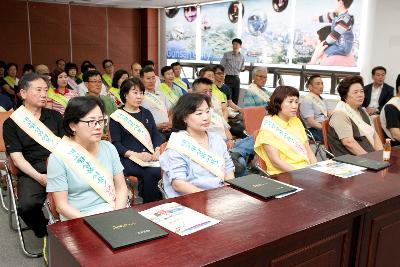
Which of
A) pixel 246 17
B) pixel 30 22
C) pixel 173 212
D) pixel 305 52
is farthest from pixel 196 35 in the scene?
pixel 173 212

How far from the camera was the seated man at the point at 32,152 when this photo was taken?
8.07ft

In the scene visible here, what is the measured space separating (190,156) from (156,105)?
7.26ft

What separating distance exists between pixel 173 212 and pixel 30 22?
906cm

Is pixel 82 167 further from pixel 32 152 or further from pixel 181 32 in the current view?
pixel 181 32

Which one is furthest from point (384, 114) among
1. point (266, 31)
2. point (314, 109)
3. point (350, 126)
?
point (266, 31)

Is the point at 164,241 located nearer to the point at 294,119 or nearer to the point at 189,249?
the point at 189,249

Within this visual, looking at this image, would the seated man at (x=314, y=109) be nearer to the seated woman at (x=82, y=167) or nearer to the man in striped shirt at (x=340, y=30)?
the man in striped shirt at (x=340, y=30)

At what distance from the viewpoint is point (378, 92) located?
5.24 meters

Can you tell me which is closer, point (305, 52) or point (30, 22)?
point (305, 52)

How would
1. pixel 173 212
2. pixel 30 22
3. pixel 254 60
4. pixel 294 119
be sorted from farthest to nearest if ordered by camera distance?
pixel 30 22
pixel 254 60
pixel 294 119
pixel 173 212

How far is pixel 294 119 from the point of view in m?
2.79

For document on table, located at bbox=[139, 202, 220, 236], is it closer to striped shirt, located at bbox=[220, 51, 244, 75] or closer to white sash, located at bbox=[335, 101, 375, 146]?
white sash, located at bbox=[335, 101, 375, 146]

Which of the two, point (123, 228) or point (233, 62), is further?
point (233, 62)

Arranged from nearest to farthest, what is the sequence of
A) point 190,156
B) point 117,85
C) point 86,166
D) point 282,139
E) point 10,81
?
point 86,166
point 190,156
point 282,139
point 117,85
point 10,81
